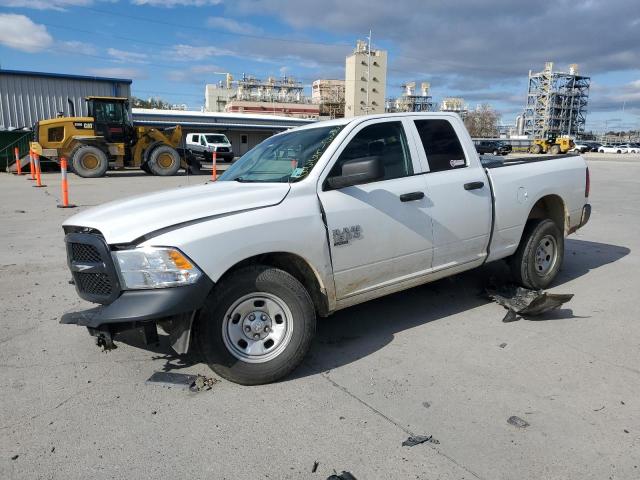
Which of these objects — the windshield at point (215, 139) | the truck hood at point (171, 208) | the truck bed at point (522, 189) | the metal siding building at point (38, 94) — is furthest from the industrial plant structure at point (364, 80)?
the truck hood at point (171, 208)

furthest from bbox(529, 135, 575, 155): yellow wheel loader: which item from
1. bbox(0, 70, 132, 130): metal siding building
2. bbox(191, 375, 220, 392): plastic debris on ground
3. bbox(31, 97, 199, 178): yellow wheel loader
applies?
bbox(191, 375, 220, 392): plastic debris on ground

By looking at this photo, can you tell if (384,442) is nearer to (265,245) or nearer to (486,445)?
(486,445)

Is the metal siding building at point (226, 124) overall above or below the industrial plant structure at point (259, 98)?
below

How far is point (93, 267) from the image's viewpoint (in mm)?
3309

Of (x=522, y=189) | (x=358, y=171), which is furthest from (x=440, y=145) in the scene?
(x=358, y=171)

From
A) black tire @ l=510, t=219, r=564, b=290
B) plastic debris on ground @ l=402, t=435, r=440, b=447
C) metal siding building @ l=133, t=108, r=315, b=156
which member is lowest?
plastic debris on ground @ l=402, t=435, r=440, b=447

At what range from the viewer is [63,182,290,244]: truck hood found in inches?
→ 127

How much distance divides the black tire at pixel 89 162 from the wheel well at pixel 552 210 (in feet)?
63.9

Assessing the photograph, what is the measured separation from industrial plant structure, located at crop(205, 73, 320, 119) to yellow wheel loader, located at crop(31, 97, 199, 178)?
6973cm

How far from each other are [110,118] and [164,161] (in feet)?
9.48

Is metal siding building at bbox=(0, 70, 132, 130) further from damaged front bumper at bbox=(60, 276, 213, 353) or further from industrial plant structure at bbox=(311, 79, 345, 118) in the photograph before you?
industrial plant structure at bbox=(311, 79, 345, 118)

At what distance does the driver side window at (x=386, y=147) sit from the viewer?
411cm

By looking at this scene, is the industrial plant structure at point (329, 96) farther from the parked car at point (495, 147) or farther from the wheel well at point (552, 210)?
the wheel well at point (552, 210)

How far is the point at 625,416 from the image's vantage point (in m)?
3.09
